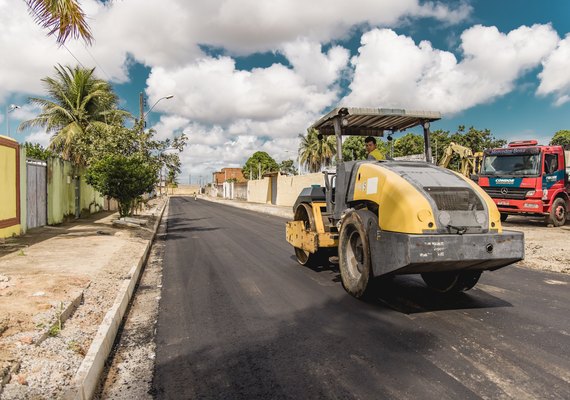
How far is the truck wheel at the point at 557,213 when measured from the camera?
14055mm

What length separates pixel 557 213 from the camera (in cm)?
1422

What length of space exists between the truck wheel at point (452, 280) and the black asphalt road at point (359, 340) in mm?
159

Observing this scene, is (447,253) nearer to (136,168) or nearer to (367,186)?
(367,186)

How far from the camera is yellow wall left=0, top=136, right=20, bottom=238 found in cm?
1075

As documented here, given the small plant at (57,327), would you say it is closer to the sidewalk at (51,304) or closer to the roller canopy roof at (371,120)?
the sidewalk at (51,304)

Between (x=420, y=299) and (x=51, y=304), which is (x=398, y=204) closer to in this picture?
(x=420, y=299)

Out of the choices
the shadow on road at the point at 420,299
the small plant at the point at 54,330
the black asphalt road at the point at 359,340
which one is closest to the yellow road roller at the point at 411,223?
the shadow on road at the point at 420,299

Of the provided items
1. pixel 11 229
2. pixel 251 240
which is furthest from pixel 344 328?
pixel 11 229

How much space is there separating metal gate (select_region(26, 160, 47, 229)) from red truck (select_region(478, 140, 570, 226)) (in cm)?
1591

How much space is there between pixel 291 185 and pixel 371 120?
2996 cm

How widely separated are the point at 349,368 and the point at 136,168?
540 inches

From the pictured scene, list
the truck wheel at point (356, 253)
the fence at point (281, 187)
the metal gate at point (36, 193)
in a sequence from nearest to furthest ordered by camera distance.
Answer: the truck wheel at point (356, 253) < the metal gate at point (36, 193) < the fence at point (281, 187)

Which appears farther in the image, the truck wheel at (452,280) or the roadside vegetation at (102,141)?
the roadside vegetation at (102,141)

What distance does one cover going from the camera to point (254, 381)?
131 inches
